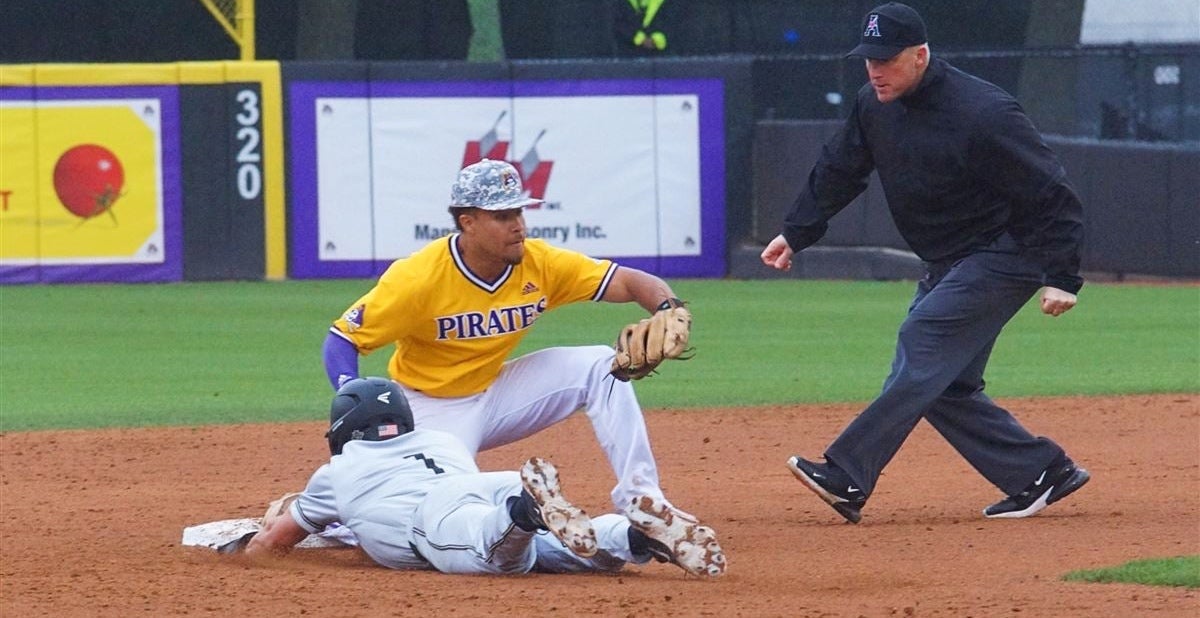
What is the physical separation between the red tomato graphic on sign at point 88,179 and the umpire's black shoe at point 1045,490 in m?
10.4

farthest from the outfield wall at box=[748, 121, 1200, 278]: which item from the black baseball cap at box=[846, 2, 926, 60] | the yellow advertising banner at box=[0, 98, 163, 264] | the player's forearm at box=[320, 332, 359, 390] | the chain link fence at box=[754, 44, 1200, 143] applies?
the player's forearm at box=[320, 332, 359, 390]

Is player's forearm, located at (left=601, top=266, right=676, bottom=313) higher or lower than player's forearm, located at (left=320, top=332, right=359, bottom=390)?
higher

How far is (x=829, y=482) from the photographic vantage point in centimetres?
597

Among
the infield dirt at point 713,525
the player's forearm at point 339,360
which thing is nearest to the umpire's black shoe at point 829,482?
the infield dirt at point 713,525

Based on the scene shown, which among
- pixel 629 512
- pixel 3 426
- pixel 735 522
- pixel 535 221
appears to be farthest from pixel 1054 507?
pixel 535 221

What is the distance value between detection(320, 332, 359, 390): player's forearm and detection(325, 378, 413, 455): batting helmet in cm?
16

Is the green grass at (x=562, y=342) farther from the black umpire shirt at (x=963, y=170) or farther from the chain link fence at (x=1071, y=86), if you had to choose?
the black umpire shirt at (x=963, y=170)

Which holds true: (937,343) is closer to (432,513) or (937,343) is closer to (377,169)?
(432,513)

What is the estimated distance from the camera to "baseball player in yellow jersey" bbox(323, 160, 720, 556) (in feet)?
18.9

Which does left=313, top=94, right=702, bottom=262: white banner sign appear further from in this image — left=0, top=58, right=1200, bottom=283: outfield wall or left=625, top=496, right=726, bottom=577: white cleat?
left=625, top=496, right=726, bottom=577: white cleat

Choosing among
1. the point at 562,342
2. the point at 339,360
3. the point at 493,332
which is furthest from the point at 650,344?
the point at 562,342

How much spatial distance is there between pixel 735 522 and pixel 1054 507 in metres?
1.16

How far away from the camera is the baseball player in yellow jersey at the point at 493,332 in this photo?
5746 mm

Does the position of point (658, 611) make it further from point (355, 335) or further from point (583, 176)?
point (583, 176)
